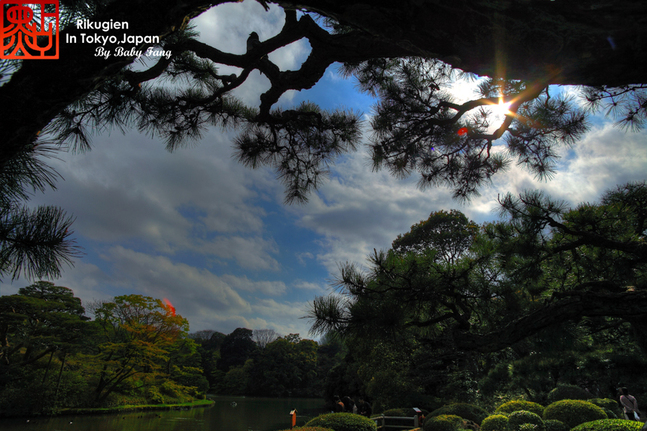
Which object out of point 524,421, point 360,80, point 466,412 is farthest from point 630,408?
point 360,80

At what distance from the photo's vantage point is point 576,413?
5523mm

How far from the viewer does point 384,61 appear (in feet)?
11.0

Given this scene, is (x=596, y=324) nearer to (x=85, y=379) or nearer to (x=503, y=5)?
(x=503, y=5)

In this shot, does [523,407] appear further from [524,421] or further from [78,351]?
[78,351]

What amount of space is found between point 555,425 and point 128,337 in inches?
640

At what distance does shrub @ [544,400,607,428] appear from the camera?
546 centimetres

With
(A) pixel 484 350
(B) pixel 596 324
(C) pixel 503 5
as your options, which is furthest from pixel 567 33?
(B) pixel 596 324

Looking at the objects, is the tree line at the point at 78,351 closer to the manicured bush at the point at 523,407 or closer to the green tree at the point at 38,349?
the green tree at the point at 38,349

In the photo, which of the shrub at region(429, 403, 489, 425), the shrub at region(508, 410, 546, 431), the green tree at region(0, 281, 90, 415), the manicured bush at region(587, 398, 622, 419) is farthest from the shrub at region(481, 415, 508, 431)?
the green tree at region(0, 281, 90, 415)

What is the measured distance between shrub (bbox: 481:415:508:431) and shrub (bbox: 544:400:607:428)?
3.62 ft

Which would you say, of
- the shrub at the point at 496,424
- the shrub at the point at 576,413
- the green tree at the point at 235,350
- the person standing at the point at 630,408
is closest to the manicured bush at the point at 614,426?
the shrub at the point at 496,424

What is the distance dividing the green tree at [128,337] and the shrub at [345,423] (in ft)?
35.3

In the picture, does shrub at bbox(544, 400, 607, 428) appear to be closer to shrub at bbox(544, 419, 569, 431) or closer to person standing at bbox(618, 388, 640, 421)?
shrub at bbox(544, 419, 569, 431)

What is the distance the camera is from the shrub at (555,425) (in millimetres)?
5304
